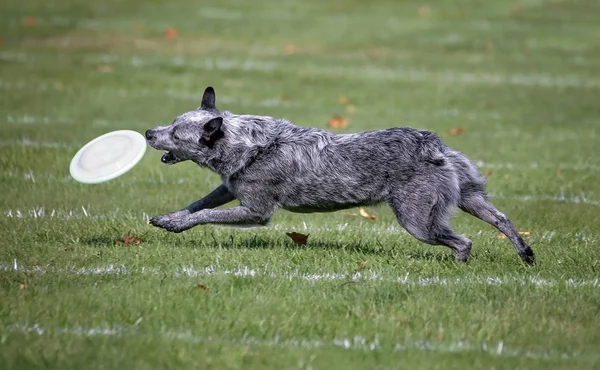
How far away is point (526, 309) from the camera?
6492 mm

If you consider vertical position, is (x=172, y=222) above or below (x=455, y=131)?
above

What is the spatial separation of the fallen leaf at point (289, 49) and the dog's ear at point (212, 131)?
493 inches

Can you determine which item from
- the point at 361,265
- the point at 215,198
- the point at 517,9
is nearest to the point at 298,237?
the point at 215,198

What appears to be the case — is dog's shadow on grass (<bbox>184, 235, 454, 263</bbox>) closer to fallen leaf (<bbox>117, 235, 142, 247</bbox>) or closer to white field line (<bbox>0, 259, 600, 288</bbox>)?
Result: fallen leaf (<bbox>117, 235, 142, 247</bbox>)

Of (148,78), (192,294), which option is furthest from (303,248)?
(148,78)

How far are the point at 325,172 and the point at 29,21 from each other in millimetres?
15690

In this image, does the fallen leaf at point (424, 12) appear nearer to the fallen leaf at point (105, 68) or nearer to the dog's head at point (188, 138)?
the fallen leaf at point (105, 68)

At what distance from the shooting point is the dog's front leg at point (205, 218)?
7.71 meters

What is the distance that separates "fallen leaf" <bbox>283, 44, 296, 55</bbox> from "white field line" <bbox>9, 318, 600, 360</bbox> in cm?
1458

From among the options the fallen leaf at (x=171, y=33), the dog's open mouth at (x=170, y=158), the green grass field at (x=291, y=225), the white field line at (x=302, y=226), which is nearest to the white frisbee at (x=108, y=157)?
the dog's open mouth at (x=170, y=158)

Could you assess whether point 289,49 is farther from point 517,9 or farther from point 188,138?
point 188,138

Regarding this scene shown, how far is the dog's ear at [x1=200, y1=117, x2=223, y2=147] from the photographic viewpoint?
7.63 metres

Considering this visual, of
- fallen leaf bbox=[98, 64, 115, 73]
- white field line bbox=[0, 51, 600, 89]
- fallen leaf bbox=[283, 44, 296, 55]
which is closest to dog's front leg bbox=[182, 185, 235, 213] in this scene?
fallen leaf bbox=[98, 64, 115, 73]

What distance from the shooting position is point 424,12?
25688mm
